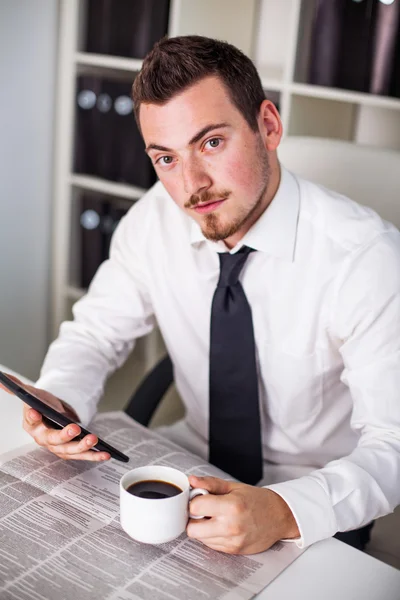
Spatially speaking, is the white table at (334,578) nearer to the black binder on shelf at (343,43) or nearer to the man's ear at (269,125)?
the man's ear at (269,125)

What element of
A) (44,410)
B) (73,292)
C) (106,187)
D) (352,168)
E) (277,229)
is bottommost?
(73,292)

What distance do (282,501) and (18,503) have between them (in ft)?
1.23

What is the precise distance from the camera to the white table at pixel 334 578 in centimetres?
88

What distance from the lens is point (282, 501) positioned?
3.34 ft

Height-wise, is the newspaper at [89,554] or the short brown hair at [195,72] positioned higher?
the short brown hair at [195,72]

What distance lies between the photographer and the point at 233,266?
54.9 inches

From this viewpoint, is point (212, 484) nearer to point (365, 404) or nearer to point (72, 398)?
point (365, 404)

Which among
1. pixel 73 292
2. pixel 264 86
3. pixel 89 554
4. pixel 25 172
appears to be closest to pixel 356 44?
pixel 264 86

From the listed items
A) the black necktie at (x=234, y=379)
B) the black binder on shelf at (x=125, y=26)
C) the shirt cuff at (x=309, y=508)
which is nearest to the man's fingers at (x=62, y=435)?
the shirt cuff at (x=309, y=508)

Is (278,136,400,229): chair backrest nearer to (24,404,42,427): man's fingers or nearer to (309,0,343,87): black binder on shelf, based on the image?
(309,0,343,87): black binder on shelf

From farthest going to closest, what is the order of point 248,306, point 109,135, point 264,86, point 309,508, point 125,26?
point 109,135, point 125,26, point 264,86, point 248,306, point 309,508

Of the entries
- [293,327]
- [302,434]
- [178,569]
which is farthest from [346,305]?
[178,569]

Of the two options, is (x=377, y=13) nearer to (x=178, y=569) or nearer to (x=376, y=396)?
(x=376, y=396)

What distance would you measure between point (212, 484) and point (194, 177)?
0.56m
